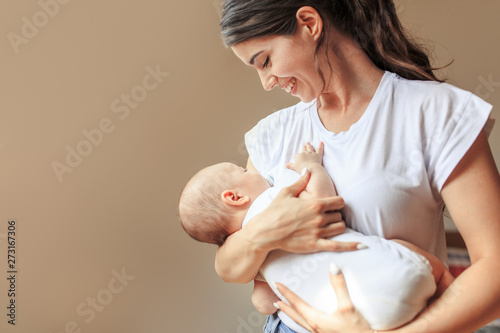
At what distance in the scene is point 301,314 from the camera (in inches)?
48.3

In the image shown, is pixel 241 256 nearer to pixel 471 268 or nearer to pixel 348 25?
pixel 471 268

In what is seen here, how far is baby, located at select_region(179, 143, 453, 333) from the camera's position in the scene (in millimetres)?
1091

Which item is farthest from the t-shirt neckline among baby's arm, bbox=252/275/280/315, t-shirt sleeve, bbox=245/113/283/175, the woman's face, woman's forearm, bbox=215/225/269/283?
baby's arm, bbox=252/275/280/315

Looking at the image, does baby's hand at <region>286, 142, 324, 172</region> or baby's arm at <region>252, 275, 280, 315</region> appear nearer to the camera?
baby's hand at <region>286, 142, 324, 172</region>

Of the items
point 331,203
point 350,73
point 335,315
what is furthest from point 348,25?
point 335,315

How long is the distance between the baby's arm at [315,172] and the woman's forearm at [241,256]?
18 centimetres

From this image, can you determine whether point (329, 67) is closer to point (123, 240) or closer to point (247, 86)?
point (247, 86)

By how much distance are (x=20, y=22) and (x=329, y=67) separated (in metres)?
1.32

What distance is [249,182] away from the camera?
1.49 m

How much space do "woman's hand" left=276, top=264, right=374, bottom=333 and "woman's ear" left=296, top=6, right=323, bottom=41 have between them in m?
0.63

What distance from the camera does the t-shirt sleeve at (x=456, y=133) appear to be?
1.13 m

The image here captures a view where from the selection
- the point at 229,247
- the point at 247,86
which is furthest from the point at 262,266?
the point at 247,86

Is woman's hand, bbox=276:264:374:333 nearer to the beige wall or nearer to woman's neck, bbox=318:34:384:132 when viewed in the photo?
woman's neck, bbox=318:34:384:132

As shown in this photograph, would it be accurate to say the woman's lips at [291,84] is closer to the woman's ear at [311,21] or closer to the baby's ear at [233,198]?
the woman's ear at [311,21]
